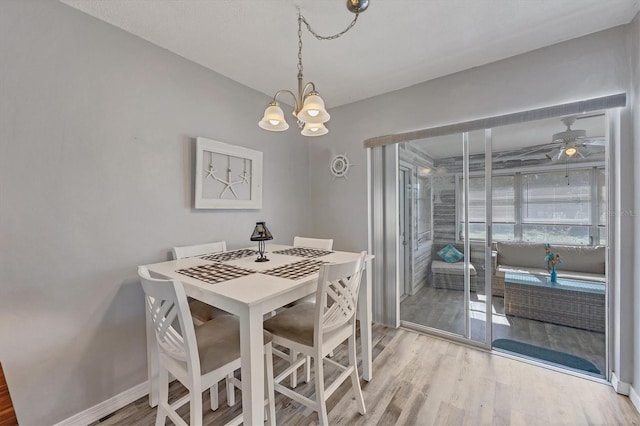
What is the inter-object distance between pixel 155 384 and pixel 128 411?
0.25 metres

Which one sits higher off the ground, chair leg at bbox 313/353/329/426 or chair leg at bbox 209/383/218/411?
chair leg at bbox 313/353/329/426

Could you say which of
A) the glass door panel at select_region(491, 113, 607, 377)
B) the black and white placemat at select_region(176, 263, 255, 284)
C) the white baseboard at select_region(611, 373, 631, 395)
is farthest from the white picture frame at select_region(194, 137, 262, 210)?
the white baseboard at select_region(611, 373, 631, 395)

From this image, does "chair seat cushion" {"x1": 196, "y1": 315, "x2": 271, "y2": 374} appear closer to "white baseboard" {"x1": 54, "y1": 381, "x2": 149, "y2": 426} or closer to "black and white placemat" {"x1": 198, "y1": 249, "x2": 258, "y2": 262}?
"black and white placemat" {"x1": 198, "y1": 249, "x2": 258, "y2": 262}

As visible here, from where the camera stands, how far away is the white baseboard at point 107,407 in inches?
59.9

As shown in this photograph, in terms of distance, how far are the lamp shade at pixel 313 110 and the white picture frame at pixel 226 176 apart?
1.11 meters

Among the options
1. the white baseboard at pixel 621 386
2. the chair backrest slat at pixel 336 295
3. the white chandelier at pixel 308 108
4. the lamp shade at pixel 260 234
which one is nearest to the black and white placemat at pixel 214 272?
the lamp shade at pixel 260 234

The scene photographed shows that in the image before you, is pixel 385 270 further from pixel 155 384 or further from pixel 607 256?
pixel 155 384

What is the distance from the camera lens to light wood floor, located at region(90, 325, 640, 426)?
5.04 ft

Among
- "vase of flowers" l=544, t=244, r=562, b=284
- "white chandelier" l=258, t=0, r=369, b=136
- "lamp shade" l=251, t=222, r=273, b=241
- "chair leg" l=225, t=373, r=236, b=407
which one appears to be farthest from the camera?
"vase of flowers" l=544, t=244, r=562, b=284

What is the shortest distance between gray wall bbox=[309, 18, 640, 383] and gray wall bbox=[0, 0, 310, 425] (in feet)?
5.18

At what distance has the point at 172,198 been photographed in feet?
6.56

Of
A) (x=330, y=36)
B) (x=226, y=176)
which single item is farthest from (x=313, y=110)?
(x=226, y=176)

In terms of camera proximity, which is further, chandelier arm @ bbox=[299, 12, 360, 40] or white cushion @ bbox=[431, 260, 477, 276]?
white cushion @ bbox=[431, 260, 477, 276]

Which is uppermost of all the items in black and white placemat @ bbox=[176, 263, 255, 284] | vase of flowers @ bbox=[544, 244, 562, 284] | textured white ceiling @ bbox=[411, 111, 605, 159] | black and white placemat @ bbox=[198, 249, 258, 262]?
textured white ceiling @ bbox=[411, 111, 605, 159]
